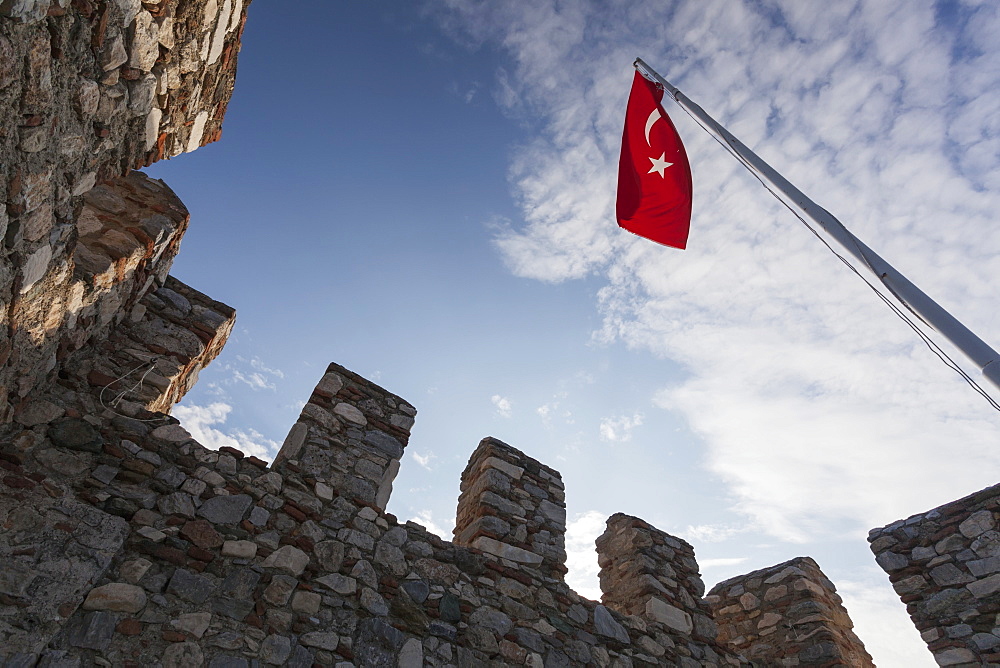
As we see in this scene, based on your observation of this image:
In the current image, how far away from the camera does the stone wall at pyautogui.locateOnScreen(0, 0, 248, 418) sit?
79.0 inches

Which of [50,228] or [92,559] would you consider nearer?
[50,228]

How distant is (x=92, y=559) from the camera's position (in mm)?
2797

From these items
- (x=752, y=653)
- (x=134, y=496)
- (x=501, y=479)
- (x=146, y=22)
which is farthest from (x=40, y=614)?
(x=752, y=653)

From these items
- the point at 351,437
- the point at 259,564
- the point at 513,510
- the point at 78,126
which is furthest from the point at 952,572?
the point at 78,126

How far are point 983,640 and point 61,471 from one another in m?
7.28

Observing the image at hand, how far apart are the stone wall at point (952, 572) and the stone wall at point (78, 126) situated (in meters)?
7.44

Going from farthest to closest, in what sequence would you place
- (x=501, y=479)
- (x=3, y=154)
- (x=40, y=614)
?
(x=501, y=479) → (x=40, y=614) → (x=3, y=154)

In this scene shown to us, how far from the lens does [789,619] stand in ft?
18.5

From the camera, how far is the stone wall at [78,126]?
201cm

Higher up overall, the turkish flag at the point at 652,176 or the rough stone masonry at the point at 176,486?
the turkish flag at the point at 652,176

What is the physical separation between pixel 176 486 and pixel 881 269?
15.3 ft

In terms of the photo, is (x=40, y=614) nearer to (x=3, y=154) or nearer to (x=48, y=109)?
(x=3, y=154)

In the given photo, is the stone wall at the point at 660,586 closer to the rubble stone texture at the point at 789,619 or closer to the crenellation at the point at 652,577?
the crenellation at the point at 652,577

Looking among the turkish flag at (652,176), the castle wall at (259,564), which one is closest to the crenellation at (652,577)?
the castle wall at (259,564)
